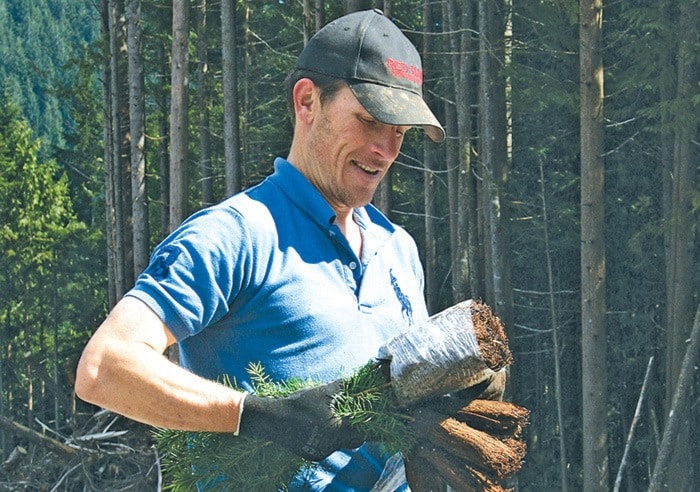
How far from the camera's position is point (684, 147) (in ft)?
65.4

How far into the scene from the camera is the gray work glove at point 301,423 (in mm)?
2721

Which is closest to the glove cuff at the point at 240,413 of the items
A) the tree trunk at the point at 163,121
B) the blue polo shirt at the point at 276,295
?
the blue polo shirt at the point at 276,295

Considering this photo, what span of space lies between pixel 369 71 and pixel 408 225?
26.3m

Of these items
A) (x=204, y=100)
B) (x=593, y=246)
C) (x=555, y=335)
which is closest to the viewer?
(x=593, y=246)

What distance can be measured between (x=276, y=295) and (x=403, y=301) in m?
0.55

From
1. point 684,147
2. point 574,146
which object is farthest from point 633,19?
point 574,146

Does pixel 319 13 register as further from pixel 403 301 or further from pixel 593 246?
pixel 403 301

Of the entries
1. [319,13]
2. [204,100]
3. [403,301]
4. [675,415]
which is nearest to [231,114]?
[319,13]

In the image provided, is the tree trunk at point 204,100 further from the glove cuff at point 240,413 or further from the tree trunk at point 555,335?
the glove cuff at point 240,413

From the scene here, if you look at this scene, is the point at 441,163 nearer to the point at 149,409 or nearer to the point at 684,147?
the point at 684,147

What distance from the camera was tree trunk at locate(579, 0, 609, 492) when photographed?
16938 millimetres

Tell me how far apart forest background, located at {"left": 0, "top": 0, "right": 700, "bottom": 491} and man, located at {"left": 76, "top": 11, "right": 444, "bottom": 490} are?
1038 cm

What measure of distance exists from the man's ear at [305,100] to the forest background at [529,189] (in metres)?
10.4

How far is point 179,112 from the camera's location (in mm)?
20453
